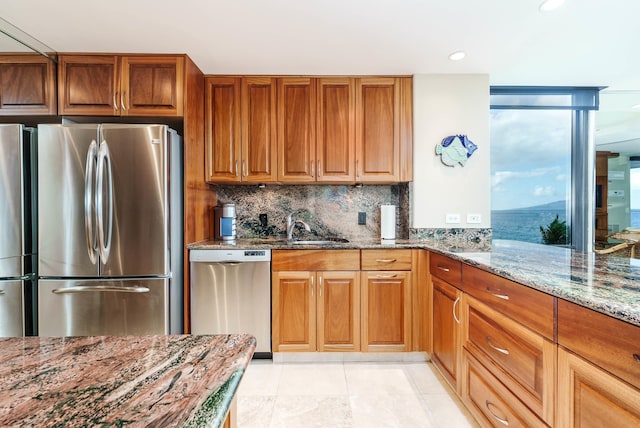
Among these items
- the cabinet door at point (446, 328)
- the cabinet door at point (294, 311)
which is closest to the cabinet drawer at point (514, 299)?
the cabinet door at point (446, 328)

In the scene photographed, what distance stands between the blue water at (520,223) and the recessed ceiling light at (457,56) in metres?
1.52

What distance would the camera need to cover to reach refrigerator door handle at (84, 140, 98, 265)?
2.24 metres

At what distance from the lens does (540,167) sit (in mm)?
3221

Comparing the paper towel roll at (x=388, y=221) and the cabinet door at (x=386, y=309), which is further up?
the paper towel roll at (x=388, y=221)

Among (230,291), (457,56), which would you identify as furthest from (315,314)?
(457,56)

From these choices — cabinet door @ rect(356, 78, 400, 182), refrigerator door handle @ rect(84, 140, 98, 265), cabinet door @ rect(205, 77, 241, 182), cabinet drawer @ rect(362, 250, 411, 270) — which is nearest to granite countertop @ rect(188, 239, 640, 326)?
cabinet drawer @ rect(362, 250, 411, 270)

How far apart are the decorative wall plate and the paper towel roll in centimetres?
65

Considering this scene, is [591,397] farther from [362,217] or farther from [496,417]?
[362,217]

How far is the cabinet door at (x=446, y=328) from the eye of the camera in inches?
80.7

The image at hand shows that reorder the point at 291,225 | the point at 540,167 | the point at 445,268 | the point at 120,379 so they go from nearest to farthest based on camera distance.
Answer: the point at 120,379 → the point at 445,268 → the point at 291,225 → the point at 540,167

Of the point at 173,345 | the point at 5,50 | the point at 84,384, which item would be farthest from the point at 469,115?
the point at 5,50

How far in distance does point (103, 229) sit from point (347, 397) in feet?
6.66

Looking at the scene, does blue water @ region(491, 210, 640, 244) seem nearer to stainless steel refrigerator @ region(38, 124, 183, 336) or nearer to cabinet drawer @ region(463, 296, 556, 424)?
cabinet drawer @ region(463, 296, 556, 424)

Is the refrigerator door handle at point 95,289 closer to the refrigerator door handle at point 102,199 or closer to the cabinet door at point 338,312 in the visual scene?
the refrigerator door handle at point 102,199
